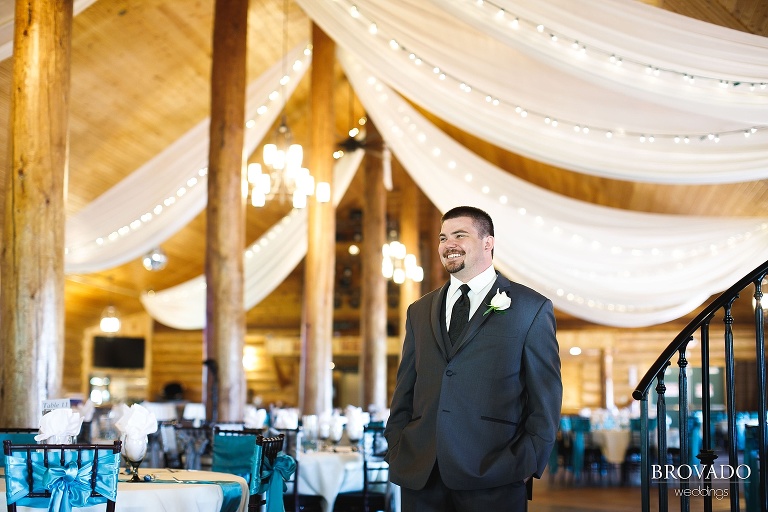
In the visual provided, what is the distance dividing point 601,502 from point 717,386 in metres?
9.34

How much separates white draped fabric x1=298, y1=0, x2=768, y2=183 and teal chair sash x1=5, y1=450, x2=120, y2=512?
10.4 feet

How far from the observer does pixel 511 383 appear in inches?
123

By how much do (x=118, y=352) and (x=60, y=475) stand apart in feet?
54.4

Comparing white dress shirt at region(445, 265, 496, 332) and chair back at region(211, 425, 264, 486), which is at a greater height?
white dress shirt at region(445, 265, 496, 332)

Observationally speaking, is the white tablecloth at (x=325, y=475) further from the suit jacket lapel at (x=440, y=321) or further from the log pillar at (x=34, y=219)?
the suit jacket lapel at (x=440, y=321)

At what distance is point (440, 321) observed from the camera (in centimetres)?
331

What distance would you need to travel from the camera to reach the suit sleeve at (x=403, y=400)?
3.29 m

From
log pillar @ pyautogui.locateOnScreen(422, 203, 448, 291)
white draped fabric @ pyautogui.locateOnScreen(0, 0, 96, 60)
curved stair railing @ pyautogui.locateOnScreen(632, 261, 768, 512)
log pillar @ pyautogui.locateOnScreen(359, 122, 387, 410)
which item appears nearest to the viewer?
curved stair railing @ pyautogui.locateOnScreen(632, 261, 768, 512)

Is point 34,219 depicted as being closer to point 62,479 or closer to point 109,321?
point 62,479

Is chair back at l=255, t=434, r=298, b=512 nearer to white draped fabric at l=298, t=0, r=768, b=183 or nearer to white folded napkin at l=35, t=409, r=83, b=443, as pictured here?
white folded napkin at l=35, t=409, r=83, b=443

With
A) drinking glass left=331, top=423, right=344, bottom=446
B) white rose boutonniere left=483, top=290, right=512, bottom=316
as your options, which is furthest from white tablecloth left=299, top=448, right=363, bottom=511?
white rose boutonniere left=483, top=290, right=512, bottom=316

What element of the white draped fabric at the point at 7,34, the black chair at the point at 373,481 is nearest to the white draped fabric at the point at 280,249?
the black chair at the point at 373,481

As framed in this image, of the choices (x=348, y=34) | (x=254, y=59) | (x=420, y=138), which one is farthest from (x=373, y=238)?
(x=348, y=34)

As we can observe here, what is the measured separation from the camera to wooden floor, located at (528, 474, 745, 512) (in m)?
8.95
